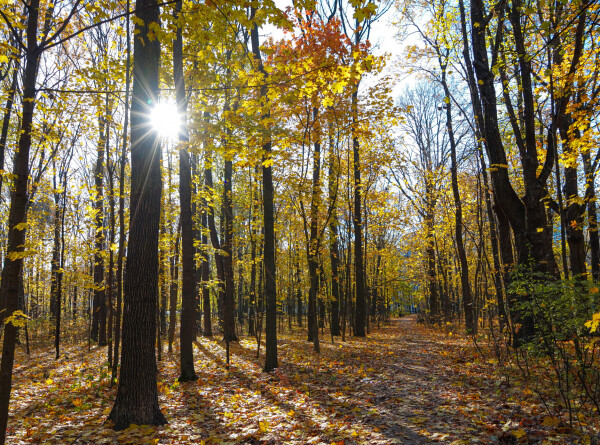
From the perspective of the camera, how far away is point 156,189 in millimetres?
5066

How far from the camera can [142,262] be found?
476 cm

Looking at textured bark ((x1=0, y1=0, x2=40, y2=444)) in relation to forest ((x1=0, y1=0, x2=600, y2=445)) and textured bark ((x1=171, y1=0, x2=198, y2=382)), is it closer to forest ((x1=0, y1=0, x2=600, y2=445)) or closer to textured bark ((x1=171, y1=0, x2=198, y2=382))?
forest ((x1=0, y1=0, x2=600, y2=445))

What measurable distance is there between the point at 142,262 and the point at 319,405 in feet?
11.9

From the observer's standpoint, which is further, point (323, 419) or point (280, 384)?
point (280, 384)

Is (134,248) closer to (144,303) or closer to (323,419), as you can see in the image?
(144,303)

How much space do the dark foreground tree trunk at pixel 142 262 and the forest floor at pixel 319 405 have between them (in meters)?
0.34

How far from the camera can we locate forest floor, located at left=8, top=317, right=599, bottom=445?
13.0 ft

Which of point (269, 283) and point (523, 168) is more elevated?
point (523, 168)

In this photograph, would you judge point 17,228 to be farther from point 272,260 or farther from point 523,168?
point 523,168

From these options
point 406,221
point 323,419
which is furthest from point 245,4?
point 406,221

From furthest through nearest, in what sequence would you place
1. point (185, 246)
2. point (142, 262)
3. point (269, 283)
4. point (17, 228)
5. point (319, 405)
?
point (269, 283) → point (185, 246) → point (319, 405) → point (142, 262) → point (17, 228)

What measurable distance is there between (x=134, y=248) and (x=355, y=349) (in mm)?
8321

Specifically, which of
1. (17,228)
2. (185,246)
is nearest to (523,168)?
(185,246)

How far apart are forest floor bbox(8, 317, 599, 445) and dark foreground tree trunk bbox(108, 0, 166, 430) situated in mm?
341
